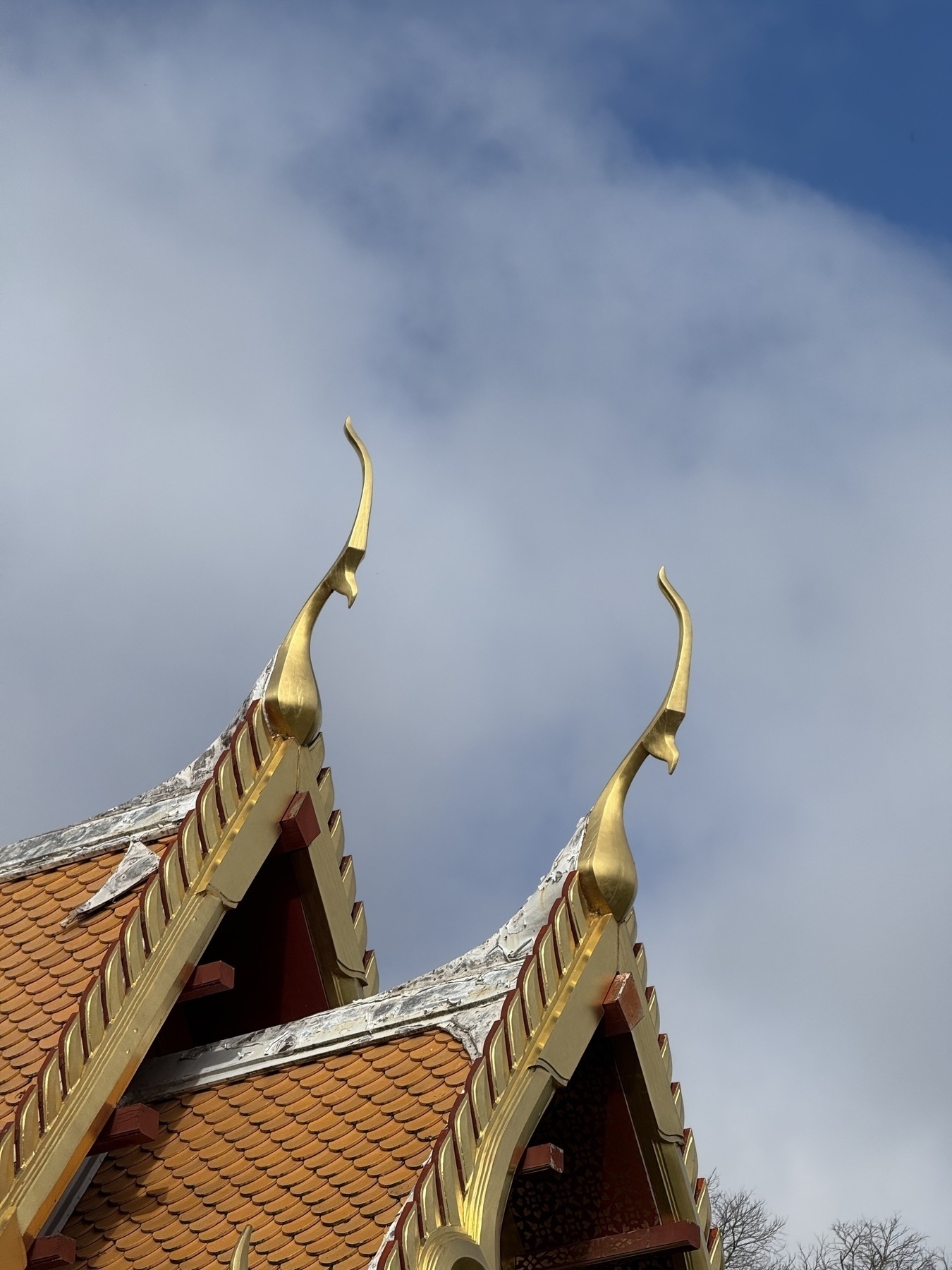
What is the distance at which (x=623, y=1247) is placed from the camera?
7281 millimetres

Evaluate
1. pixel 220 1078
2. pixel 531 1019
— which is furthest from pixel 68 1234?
pixel 531 1019

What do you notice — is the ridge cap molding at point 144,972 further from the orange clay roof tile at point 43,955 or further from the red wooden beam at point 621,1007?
the red wooden beam at point 621,1007

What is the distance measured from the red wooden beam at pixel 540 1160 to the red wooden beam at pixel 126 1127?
133 cm

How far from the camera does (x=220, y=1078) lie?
7.07 meters

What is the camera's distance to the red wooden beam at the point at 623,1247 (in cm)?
723

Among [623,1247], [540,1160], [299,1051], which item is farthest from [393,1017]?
[623,1247]

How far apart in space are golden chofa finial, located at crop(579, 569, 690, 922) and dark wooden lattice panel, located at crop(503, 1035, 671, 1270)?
613 mm

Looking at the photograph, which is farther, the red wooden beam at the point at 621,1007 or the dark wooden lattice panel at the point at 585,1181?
the dark wooden lattice panel at the point at 585,1181

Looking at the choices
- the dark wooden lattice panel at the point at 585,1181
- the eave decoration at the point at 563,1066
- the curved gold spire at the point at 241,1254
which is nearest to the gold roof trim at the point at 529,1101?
the eave decoration at the point at 563,1066

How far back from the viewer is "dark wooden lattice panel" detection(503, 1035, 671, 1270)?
7312 millimetres

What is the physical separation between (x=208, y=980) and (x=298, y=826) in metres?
0.83

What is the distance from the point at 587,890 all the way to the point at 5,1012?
86.5 inches

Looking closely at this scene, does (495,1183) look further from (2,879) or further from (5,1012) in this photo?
(2,879)

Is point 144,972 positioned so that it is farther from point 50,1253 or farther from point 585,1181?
point 585,1181
